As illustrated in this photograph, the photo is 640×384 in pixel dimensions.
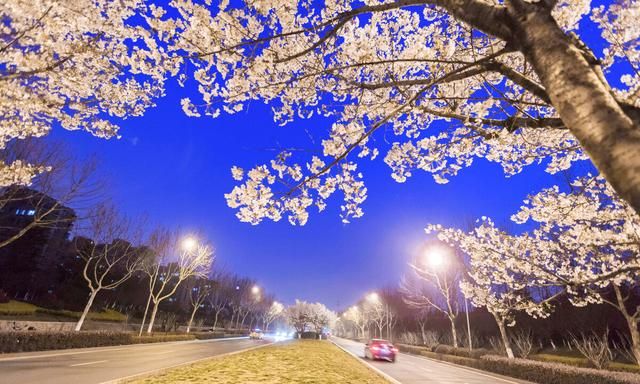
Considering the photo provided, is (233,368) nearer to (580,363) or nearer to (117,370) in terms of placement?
(117,370)

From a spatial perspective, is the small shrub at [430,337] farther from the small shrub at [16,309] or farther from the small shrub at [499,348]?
the small shrub at [16,309]

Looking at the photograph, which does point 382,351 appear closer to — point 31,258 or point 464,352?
point 464,352

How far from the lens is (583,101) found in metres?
2.17

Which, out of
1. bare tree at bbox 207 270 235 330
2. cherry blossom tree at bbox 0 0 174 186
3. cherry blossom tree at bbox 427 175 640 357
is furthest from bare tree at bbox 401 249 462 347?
bare tree at bbox 207 270 235 330

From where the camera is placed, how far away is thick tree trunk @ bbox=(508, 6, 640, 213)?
6.20 ft

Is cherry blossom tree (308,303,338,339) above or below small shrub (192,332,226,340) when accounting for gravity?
above

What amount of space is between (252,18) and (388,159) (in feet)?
16.2

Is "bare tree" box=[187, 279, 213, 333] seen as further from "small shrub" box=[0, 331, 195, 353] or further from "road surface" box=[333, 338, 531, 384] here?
"road surface" box=[333, 338, 531, 384]

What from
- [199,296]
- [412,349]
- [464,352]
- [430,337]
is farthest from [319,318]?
[464,352]

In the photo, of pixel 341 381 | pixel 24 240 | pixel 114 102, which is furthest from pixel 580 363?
pixel 24 240

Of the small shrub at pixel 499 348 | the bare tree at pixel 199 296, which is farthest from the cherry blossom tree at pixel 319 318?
the small shrub at pixel 499 348

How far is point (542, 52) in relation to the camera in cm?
248

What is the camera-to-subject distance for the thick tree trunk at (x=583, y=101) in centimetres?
189

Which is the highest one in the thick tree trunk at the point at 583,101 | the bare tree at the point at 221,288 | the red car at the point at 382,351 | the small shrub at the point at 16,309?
the bare tree at the point at 221,288
